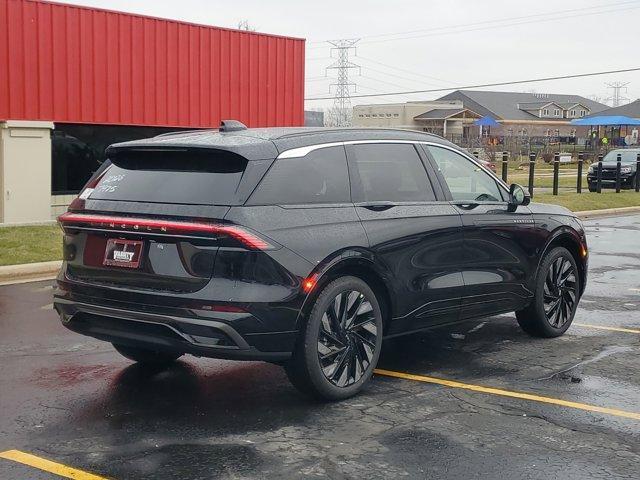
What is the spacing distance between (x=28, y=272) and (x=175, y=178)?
21.8ft

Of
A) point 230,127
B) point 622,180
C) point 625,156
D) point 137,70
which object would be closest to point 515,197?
point 230,127

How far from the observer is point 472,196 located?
23.2ft

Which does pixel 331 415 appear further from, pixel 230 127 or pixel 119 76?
pixel 119 76

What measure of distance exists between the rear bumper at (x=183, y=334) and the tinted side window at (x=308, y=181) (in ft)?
2.64

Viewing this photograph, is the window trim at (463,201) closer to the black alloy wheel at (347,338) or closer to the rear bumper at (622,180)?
the black alloy wheel at (347,338)

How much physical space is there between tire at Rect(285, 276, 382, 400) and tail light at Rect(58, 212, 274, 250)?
62cm

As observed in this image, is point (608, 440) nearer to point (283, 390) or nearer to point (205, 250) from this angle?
point (283, 390)

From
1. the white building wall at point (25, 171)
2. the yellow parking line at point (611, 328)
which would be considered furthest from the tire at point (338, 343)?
the white building wall at point (25, 171)

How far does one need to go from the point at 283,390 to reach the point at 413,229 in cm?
147

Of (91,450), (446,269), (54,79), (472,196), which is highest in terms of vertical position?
(54,79)

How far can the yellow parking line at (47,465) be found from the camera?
4.40 m

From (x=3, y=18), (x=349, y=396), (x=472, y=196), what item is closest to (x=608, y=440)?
(x=349, y=396)

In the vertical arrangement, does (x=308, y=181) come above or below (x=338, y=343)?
above

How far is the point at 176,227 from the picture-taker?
5.22 metres
